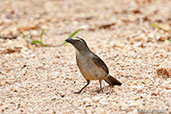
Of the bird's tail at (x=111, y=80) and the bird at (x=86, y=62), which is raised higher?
the bird at (x=86, y=62)

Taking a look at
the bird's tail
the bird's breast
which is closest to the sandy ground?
the bird's tail

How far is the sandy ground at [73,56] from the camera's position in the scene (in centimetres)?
404

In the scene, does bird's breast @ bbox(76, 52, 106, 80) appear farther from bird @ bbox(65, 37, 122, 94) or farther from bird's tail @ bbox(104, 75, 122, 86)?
bird's tail @ bbox(104, 75, 122, 86)

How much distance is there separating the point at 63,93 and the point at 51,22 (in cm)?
476

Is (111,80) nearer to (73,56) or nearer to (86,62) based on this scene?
(86,62)

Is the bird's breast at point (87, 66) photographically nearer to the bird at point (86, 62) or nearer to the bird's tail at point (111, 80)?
the bird at point (86, 62)

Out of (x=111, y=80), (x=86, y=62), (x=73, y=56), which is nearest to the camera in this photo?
(x=86, y=62)

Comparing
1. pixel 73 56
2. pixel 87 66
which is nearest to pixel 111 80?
pixel 87 66

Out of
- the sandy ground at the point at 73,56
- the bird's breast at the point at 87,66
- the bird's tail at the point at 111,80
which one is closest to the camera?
the sandy ground at the point at 73,56

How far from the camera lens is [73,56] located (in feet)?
20.3

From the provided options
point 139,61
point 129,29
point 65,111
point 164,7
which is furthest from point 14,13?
point 65,111

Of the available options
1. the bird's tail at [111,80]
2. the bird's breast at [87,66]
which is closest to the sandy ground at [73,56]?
the bird's tail at [111,80]

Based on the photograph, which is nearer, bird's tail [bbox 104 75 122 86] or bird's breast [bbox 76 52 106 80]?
bird's breast [bbox 76 52 106 80]

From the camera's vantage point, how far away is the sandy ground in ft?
13.3
